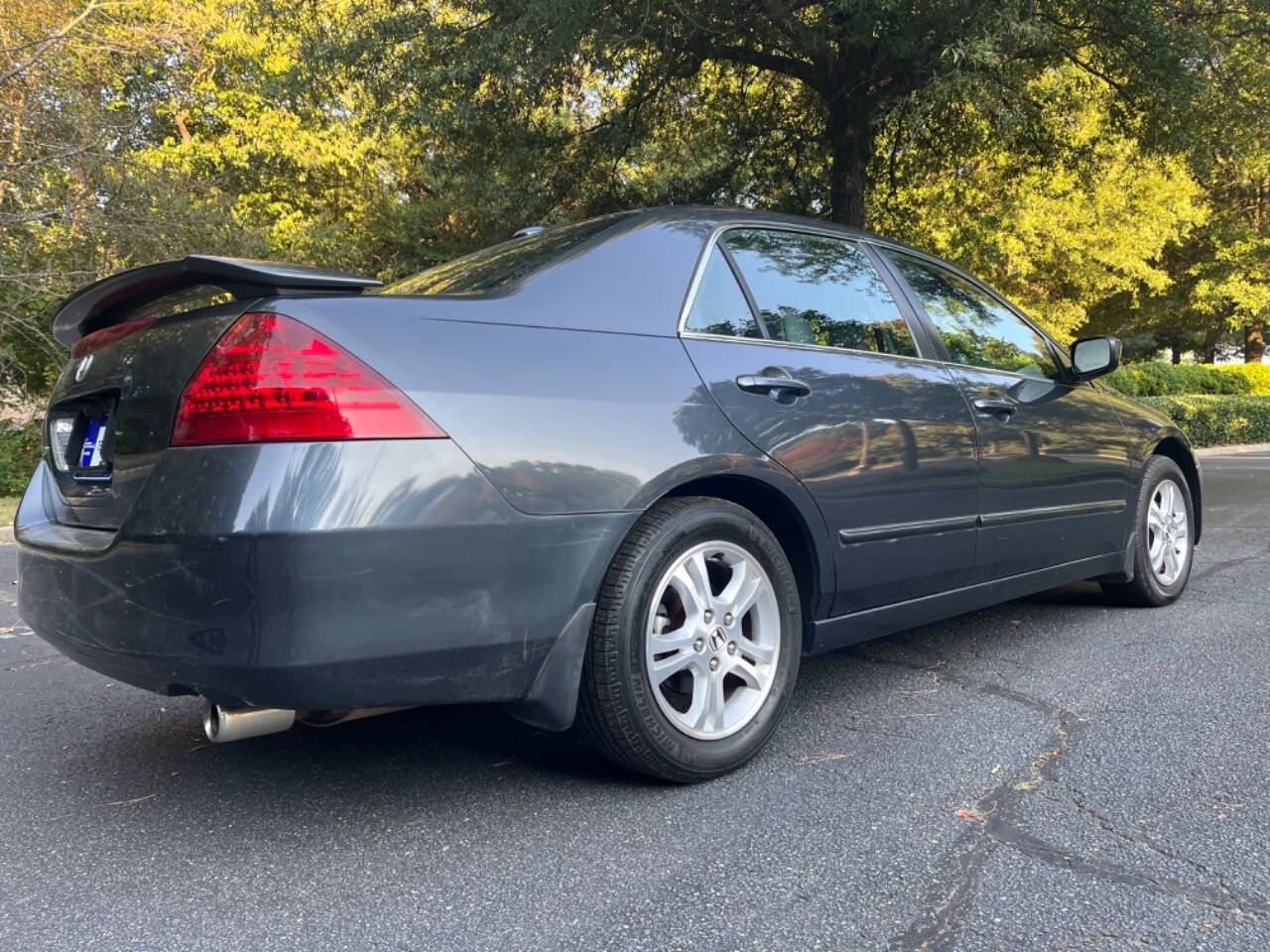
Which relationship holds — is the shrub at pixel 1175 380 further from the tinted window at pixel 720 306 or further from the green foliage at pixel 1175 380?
the tinted window at pixel 720 306

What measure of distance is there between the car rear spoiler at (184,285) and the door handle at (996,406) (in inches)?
85.7

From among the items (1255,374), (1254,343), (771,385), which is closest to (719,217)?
(771,385)

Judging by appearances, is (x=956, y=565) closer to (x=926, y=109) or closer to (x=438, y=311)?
(x=438, y=311)

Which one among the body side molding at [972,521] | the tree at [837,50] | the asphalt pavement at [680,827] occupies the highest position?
the tree at [837,50]

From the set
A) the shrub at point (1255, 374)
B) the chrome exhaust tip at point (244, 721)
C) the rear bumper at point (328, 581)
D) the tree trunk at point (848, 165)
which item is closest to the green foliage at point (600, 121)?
the tree trunk at point (848, 165)

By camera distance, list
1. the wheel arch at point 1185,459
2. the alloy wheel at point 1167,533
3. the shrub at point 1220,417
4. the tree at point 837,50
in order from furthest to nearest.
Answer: the shrub at point 1220,417 < the tree at point 837,50 < the wheel arch at point 1185,459 < the alloy wheel at point 1167,533

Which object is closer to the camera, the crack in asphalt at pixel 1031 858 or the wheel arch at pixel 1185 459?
the crack in asphalt at pixel 1031 858

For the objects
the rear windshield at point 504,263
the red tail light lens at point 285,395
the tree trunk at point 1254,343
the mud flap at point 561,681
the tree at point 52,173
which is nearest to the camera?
the red tail light lens at point 285,395

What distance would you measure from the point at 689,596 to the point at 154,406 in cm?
138

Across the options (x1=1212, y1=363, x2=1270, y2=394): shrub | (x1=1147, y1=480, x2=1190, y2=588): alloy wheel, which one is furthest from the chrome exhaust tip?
(x1=1212, y1=363, x2=1270, y2=394): shrub

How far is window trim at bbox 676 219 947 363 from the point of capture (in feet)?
9.30

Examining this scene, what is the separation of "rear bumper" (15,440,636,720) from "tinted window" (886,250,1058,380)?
6.58 feet

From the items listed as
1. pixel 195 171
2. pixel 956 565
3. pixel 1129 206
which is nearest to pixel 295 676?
pixel 956 565

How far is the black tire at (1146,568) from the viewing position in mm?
4461
